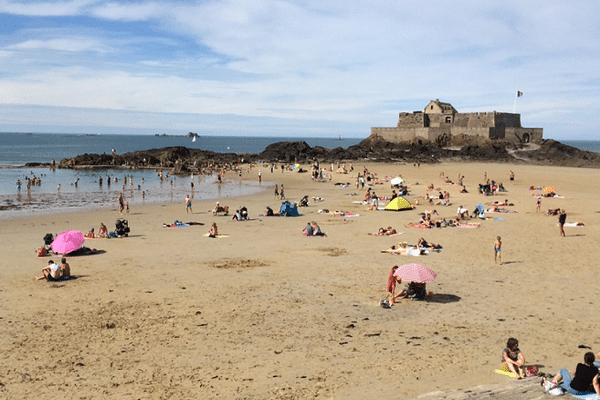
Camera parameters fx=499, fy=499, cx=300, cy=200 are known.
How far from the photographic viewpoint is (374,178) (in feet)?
163

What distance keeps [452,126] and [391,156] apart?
15.1 m

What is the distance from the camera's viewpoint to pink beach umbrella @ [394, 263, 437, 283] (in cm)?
1221

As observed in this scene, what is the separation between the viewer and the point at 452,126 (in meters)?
82.5

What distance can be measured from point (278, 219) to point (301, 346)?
1674 cm

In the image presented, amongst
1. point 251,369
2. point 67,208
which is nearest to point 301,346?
point 251,369

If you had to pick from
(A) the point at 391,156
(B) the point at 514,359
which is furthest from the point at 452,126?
(B) the point at 514,359

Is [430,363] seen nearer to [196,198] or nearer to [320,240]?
[320,240]

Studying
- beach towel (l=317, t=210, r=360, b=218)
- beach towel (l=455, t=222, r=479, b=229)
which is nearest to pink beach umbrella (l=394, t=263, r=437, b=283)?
beach towel (l=455, t=222, r=479, b=229)

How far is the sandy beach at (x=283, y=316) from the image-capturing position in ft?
26.7

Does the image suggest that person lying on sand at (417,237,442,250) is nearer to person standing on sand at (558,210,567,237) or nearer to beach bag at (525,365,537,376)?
person standing on sand at (558,210,567,237)

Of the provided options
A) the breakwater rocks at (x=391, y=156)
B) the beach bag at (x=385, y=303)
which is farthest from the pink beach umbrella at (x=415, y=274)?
the breakwater rocks at (x=391, y=156)

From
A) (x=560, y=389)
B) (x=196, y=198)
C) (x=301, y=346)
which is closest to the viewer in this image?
(x=560, y=389)

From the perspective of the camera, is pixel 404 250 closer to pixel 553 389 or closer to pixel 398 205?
pixel 553 389

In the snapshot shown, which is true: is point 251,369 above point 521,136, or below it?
below
